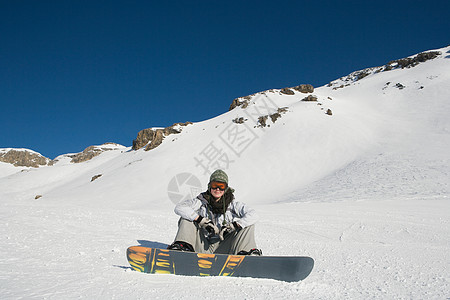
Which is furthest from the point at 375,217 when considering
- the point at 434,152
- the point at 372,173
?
the point at 434,152

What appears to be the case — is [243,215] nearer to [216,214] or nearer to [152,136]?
[216,214]

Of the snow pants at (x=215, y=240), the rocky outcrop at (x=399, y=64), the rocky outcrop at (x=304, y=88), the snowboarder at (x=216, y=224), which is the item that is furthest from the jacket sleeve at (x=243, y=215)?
the rocky outcrop at (x=399, y=64)

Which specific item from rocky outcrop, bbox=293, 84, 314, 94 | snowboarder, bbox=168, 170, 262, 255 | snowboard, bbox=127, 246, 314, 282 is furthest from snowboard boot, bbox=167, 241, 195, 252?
rocky outcrop, bbox=293, 84, 314, 94

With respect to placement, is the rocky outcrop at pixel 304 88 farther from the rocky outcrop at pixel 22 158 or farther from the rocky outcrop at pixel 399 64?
the rocky outcrop at pixel 22 158

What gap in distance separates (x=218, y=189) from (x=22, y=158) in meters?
133

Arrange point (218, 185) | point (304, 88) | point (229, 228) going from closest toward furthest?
point (229, 228) → point (218, 185) → point (304, 88)

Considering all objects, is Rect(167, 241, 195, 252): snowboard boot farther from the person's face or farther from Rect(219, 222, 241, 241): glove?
the person's face

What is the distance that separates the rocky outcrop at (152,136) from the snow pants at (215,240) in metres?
42.0

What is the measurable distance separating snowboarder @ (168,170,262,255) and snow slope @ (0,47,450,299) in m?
0.54

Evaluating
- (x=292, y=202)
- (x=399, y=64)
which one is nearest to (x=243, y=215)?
(x=292, y=202)

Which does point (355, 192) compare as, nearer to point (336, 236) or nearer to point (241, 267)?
point (336, 236)

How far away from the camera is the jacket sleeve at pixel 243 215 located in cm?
334

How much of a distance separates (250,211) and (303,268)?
0.98 meters

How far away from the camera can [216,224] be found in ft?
12.1
